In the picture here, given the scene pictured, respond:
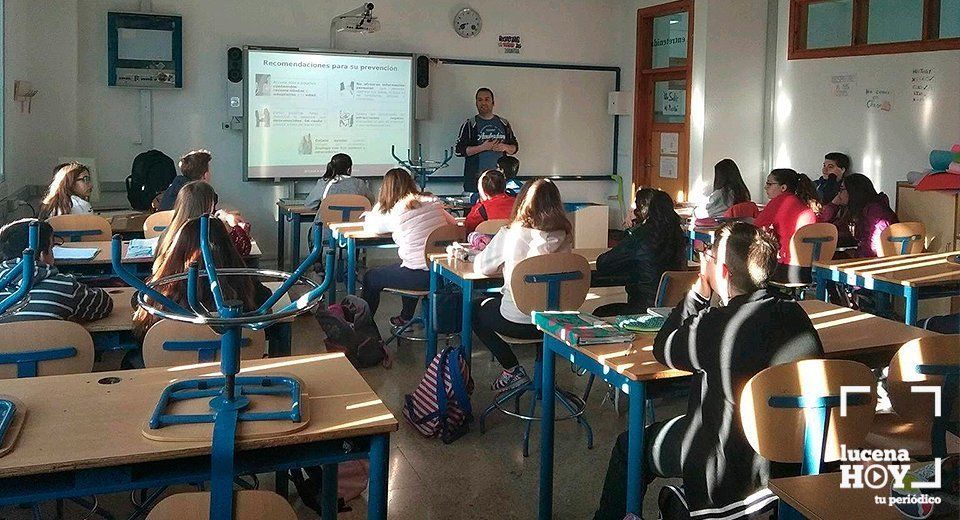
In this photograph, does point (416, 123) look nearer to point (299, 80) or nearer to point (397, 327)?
point (299, 80)

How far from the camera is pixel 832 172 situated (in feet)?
26.2

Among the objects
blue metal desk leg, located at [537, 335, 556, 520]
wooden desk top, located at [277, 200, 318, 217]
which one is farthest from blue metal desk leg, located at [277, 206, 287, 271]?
blue metal desk leg, located at [537, 335, 556, 520]

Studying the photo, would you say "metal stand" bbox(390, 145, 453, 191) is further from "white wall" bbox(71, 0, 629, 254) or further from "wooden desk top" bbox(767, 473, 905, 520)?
"wooden desk top" bbox(767, 473, 905, 520)

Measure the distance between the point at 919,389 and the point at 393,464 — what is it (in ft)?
6.73

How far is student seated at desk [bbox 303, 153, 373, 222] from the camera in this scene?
25.2 feet

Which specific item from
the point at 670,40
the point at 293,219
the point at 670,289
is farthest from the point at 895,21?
the point at 293,219

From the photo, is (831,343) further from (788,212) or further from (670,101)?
(670,101)

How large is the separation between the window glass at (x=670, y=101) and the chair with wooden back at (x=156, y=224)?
5575 millimetres

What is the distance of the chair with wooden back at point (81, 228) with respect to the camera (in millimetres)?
5637

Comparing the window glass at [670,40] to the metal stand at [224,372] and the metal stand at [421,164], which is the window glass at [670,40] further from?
the metal stand at [224,372]

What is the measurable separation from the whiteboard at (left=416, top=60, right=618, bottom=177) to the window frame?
88.3 inches

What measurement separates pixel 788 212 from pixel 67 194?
4.63m

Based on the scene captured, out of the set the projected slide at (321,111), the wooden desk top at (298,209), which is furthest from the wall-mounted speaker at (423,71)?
the wooden desk top at (298,209)

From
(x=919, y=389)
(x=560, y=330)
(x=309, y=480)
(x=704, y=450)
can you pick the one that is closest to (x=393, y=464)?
(x=309, y=480)
